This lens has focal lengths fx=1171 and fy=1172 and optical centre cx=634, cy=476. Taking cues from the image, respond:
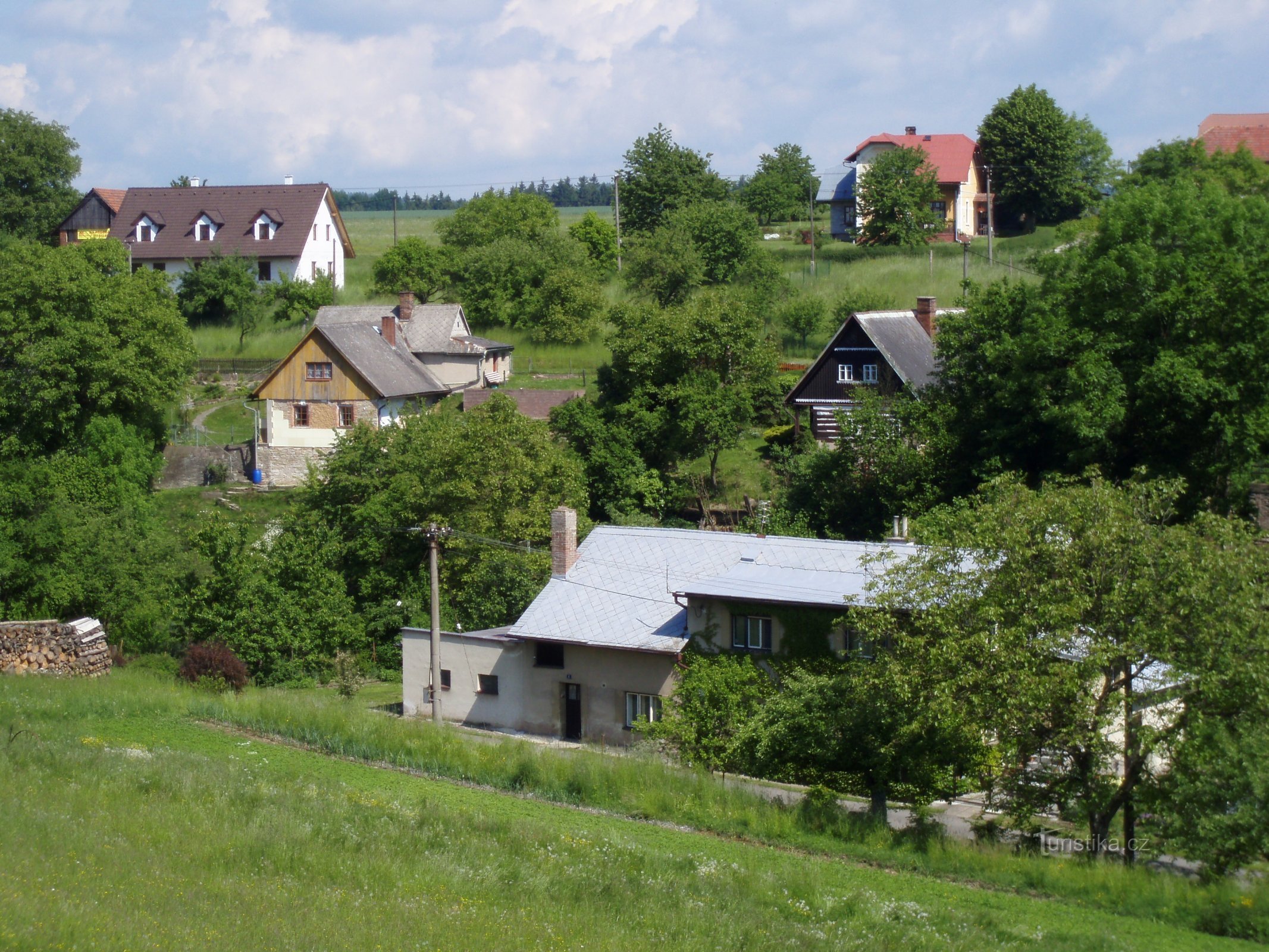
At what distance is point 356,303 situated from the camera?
69.3 meters

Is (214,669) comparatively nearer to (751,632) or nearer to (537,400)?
(751,632)

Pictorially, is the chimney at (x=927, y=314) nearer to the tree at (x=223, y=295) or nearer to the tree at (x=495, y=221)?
the tree at (x=495, y=221)

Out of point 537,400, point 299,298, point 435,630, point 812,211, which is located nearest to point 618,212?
point 812,211

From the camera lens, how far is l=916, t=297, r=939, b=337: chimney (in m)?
45.9

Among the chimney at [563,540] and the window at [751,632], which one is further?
the chimney at [563,540]

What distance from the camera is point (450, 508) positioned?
36.1 m

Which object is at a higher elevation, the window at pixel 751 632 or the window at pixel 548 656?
the window at pixel 751 632

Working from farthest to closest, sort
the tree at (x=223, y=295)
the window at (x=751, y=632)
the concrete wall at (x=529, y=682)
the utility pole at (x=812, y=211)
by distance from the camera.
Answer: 1. the utility pole at (x=812, y=211)
2. the tree at (x=223, y=295)
3. the concrete wall at (x=529, y=682)
4. the window at (x=751, y=632)

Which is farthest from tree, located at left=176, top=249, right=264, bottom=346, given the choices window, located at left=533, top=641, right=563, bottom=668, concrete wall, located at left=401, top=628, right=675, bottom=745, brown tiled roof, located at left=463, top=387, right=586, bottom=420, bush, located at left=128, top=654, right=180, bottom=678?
window, located at left=533, top=641, right=563, bottom=668

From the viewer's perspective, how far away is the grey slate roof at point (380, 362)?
49.8 meters

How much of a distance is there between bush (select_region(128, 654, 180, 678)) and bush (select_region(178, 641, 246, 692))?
0.62 meters

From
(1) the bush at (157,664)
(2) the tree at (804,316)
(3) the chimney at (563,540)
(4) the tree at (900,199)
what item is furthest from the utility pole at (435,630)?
(4) the tree at (900,199)

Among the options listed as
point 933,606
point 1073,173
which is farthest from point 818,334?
point 933,606

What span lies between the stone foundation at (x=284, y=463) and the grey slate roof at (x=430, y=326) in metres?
7.81
